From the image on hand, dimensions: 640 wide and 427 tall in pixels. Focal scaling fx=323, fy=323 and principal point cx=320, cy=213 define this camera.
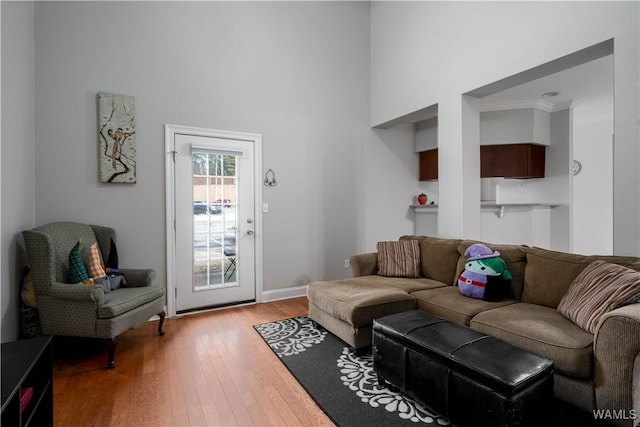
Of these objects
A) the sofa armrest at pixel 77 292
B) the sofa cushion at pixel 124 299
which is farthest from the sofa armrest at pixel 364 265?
the sofa armrest at pixel 77 292

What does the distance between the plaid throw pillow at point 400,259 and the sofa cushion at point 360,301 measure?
0.42m

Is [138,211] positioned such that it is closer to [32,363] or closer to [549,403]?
[32,363]

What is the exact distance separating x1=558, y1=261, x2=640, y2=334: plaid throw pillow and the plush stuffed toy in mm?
413

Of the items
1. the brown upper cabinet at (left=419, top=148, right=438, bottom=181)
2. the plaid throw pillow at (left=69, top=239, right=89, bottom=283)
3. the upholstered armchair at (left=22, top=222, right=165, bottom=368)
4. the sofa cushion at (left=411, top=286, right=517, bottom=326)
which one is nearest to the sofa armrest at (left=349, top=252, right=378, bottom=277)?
the sofa cushion at (left=411, top=286, right=517, bottom=326)

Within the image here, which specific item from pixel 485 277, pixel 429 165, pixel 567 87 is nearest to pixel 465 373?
pixel 485 277

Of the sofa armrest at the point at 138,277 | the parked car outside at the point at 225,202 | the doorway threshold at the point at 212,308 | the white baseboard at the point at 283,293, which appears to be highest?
the parked car outside at the point at 225,202

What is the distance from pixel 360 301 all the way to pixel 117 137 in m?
2.84

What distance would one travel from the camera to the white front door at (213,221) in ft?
11.7

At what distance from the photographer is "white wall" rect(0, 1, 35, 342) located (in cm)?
233

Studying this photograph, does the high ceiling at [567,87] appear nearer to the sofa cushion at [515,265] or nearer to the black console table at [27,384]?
the sofa cushion at [515,265]

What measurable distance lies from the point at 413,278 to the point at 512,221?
2687mm

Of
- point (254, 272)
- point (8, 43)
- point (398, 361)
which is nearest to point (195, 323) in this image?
point (254, 272)

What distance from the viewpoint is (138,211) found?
3355mm

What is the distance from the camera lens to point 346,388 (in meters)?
2.08
